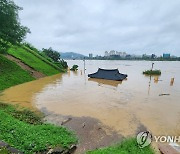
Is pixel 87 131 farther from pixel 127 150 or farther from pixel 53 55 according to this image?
pixel 53 55

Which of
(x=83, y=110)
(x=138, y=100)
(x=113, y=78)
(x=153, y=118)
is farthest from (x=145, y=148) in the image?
(x=113, y=78)

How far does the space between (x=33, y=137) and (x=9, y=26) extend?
74.5 feet

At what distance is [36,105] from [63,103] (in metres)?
2.62

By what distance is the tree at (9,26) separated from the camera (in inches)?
981

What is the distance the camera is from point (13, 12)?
25766mm

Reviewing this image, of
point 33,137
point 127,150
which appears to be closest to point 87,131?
point 127,150

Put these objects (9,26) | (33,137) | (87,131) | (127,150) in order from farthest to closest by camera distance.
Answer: (9,26), (87,131), (33,137), (127,150)

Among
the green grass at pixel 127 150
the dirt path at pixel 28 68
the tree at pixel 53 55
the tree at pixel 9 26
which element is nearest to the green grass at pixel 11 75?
the dirt path at pixel 28 68

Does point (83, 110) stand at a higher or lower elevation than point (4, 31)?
lower

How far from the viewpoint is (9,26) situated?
26484 millimetres

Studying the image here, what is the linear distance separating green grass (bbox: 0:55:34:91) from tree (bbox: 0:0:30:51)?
3.38 meters

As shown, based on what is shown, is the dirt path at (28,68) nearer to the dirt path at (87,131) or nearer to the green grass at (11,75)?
the green grass at (11,75)

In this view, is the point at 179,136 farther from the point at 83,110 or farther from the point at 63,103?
the point at 63,103

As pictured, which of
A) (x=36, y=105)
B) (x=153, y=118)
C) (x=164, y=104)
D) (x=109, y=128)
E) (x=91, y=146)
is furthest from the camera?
(x=164, y=104)
